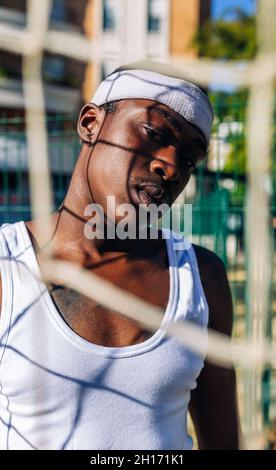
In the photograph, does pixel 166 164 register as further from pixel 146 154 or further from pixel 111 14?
pixel 111 14

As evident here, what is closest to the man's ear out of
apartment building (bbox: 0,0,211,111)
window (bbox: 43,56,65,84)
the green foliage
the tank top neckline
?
the tank top neckline

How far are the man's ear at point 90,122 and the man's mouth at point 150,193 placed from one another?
152mm

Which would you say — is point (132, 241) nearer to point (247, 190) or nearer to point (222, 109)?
point (247, 190)

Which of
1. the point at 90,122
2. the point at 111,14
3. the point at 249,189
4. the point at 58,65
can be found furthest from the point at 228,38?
the point at 90,122

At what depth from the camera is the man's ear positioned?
1.10 m

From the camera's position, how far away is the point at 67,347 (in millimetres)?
938

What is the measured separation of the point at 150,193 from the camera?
103 centimetres

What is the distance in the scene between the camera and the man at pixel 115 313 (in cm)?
94

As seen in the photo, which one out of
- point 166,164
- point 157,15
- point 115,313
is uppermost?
point 157,15

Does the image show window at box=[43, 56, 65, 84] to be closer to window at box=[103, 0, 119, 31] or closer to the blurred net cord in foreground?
window at box=[103, 0, 119, 31]

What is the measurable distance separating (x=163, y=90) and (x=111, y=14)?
11590 millimetres

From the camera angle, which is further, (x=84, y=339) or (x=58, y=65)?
(x=58, y=65)
